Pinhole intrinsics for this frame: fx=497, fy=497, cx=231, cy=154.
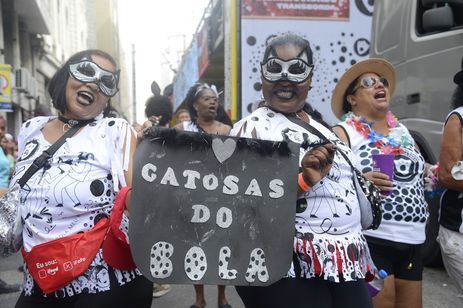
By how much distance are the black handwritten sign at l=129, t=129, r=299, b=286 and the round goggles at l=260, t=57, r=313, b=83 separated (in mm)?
380

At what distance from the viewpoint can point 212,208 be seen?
175 cm

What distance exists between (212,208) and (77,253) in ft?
2.06

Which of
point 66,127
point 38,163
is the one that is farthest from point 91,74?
point 38,163

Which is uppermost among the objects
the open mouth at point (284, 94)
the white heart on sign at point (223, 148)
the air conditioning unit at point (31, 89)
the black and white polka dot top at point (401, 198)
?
the open mouth at point (284, 94)

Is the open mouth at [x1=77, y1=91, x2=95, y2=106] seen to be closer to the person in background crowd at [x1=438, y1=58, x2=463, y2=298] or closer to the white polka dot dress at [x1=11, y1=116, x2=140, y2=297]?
the white polka dot dress at [x1=11, y1=116, x2=140, y2=297]

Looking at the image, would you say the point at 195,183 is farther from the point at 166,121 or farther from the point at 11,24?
the point at 11,24

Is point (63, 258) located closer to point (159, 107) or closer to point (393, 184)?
point (393, 184)

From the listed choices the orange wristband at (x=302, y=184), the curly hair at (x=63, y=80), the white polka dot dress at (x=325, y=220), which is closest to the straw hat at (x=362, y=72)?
the white polka dot dress at (x=325, y=220)

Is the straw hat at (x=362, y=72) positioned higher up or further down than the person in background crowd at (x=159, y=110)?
higher up

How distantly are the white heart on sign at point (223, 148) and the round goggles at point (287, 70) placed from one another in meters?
0.44

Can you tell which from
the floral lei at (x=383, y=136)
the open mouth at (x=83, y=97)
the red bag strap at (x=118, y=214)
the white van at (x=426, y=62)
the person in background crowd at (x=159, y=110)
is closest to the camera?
the red bag strap at (x=118, y=214)

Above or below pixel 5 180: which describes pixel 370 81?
above

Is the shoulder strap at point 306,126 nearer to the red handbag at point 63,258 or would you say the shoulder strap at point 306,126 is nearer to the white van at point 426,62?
the red handbag at point 63,258

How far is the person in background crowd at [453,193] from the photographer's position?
2.69 metres
